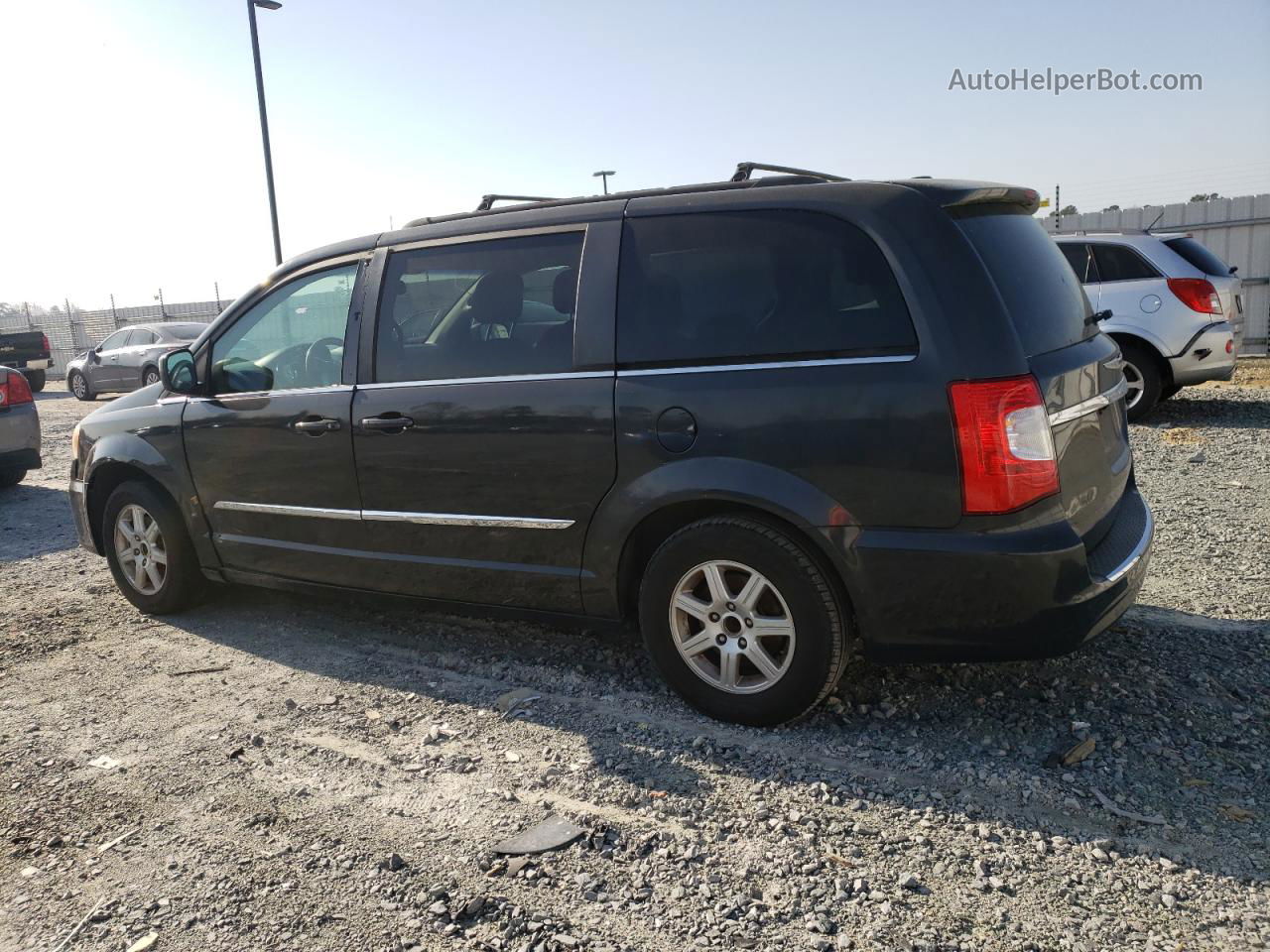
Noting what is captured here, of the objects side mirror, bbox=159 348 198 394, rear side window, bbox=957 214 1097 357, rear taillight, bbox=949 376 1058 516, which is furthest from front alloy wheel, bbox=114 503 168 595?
rear side window, bbox=957 214 1097 357

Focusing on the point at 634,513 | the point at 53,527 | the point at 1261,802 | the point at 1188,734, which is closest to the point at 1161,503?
the point at 1188,734

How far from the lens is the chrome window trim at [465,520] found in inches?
149

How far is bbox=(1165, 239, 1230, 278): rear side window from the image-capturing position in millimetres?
9484

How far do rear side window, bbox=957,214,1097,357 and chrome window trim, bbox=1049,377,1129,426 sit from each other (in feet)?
0.69

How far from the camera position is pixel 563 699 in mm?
3863

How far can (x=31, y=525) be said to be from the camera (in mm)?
7965

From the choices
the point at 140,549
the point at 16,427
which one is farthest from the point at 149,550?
the point at 16,427

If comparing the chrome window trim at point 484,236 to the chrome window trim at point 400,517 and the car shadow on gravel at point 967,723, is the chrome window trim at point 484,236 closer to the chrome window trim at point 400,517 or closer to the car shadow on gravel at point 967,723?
the chrome window trim at point 400,517

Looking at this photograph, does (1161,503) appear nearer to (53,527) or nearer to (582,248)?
(582,248)

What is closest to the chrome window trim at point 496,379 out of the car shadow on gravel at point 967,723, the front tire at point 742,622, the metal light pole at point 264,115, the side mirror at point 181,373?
the front tire at point 742,622

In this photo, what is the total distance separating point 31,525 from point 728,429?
703 centimetres

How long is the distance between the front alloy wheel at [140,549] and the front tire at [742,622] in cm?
296

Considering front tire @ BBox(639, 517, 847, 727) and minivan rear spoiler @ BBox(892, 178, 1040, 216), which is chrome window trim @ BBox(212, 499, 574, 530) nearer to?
front tire @ BBox(639, 517, 847, 727)

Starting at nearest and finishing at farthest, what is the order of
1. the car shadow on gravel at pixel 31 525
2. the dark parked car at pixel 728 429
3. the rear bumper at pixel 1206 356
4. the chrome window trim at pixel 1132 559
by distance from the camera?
the dark parked car at pixel 728 429 → the chrome window trim at pixel 1132 559 → the car shadow on gravel at pixel 31 525 → the rear bumper at pixel 1206 356
